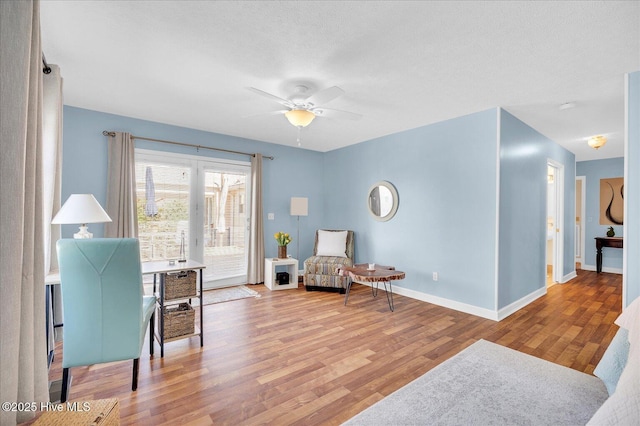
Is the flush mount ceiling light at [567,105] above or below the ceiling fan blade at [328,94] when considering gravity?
above

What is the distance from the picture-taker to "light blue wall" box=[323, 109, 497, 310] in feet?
11.9

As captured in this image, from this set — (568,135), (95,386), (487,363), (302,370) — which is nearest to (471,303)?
(487,363)

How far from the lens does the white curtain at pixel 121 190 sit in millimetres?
3820

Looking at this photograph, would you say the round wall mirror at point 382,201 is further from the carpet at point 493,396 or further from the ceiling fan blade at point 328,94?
the carpet at point 493,396

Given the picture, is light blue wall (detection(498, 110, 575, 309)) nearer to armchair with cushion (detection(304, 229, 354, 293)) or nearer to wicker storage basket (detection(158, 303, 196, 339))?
armchair with cushion (detection(304, 229, 354, 293))

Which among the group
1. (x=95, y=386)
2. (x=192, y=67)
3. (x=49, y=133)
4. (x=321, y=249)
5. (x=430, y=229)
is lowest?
(x=95, y=386)

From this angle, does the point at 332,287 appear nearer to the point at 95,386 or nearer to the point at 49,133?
the point at 95,386

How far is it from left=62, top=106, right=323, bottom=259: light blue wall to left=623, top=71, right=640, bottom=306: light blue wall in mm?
4543

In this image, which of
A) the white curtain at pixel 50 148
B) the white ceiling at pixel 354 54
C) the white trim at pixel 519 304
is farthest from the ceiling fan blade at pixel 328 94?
the white trim at pixel 519 304

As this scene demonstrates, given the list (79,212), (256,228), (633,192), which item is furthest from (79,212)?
(633,192)

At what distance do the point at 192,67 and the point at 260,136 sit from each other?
2.38m

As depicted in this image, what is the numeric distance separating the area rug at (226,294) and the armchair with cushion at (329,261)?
0.94 m

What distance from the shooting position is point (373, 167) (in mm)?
5129

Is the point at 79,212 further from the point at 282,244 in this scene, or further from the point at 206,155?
the point at 282,244
